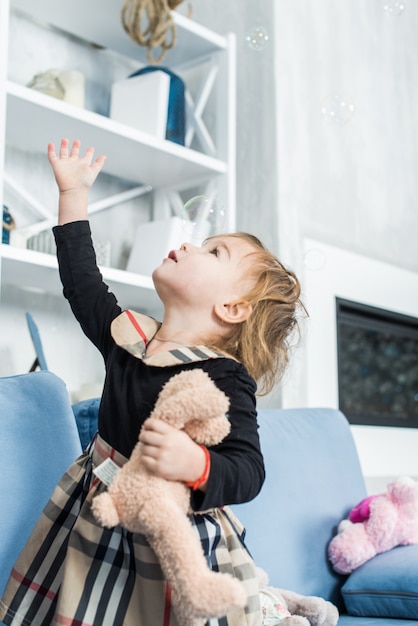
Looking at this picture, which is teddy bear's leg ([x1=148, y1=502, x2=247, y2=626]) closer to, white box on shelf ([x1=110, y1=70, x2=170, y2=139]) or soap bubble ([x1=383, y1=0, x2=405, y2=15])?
white box on shelf ([x1=110, y1=70, x2=170, y2=139])

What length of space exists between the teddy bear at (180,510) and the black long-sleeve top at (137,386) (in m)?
0.04

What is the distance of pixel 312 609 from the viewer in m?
1.40

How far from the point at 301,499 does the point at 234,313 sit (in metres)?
0.71

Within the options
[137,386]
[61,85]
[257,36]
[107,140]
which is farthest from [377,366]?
[137,386]

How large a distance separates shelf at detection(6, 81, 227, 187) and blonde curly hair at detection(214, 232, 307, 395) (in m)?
1.09

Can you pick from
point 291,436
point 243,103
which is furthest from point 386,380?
point 291,436

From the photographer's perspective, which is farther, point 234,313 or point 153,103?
point 153,103

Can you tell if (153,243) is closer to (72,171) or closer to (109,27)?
(109,27)

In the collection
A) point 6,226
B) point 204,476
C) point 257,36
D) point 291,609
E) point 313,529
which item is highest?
point 257,36

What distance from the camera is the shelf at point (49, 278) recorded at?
1992 mm

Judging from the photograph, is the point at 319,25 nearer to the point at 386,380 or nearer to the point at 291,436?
the point at 386,380

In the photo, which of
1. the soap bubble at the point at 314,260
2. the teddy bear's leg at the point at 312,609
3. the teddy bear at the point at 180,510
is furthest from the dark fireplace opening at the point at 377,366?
the teddy bear at the point at 180,510

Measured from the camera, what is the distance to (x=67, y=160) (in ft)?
4.07

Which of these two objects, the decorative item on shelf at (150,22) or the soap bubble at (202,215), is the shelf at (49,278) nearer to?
the soap bubble at (202,215)
